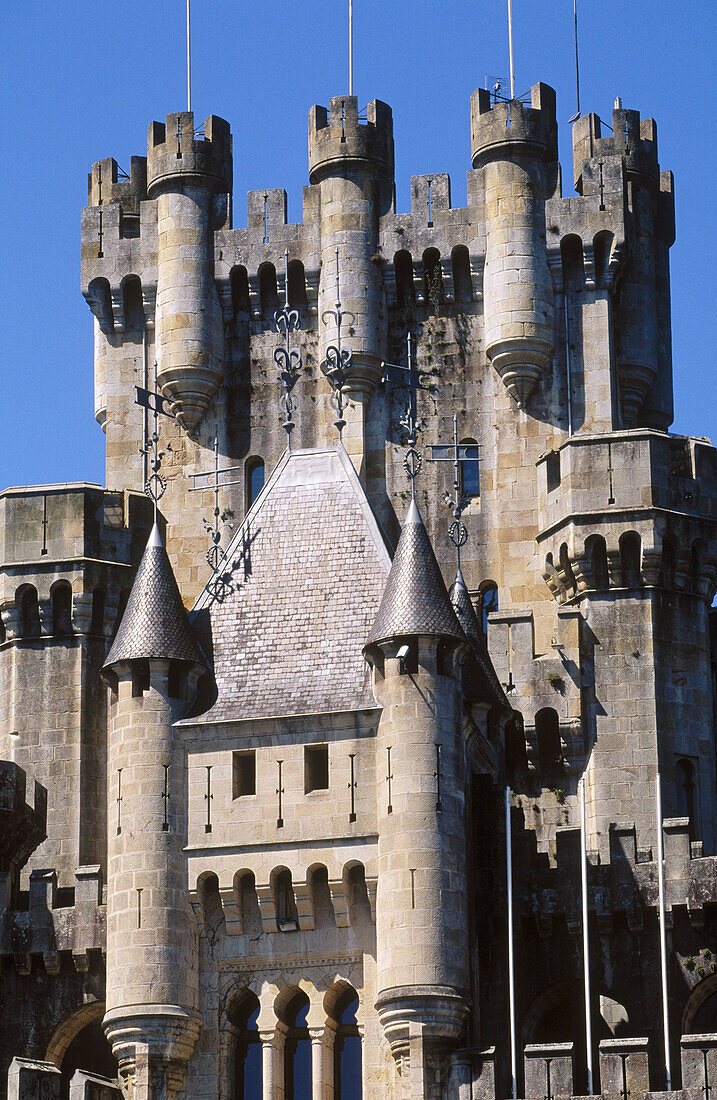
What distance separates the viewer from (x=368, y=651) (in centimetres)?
5900

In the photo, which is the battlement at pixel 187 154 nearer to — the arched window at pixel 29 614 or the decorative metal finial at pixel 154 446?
the decorative metal finial at pixel 154 446

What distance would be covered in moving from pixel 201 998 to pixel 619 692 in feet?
43.1

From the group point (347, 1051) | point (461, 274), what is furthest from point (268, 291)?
point (347, 1051)

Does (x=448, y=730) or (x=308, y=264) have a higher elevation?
(x=308, y=264)

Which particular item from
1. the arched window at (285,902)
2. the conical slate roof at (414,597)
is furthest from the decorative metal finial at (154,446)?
the arched window at (285,902)

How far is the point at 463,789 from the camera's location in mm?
58375

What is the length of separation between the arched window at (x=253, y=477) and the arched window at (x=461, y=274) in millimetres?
6028

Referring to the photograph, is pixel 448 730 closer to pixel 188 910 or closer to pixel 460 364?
pixel 188 910

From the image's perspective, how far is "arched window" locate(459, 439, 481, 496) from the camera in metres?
72.2

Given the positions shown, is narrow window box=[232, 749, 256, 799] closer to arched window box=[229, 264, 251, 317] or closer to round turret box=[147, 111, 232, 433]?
round turret box=[147, 111, 232, 433]

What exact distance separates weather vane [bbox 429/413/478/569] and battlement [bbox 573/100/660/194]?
27.7 feet

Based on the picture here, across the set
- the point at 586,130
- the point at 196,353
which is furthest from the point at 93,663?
the point at 586,130

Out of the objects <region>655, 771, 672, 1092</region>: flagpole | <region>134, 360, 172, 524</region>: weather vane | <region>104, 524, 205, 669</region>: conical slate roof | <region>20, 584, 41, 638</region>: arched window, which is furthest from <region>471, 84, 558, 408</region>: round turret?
<region>655, 771, 672, 1092</region>: flagpole

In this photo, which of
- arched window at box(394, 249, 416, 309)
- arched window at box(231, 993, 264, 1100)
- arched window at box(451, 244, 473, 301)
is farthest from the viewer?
arched window at box(394, 249, 416, 309)
